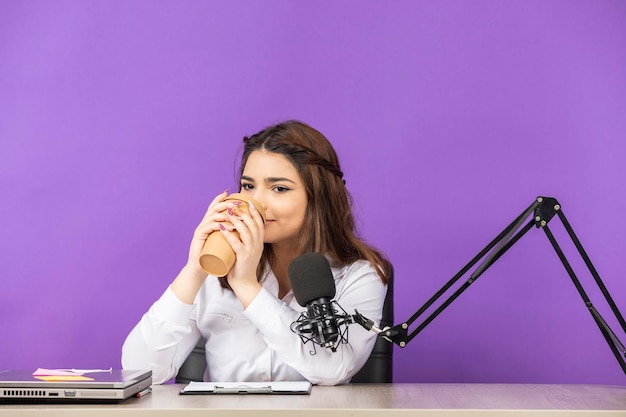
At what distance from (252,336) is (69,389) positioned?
68 centimetres

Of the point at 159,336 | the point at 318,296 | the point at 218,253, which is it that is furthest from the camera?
the point at 159,336

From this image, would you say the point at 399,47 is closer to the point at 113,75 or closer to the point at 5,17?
the point at 113,75

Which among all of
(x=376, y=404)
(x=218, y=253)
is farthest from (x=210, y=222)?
(x=376, y=404)

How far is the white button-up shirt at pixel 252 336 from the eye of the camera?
1.93 m

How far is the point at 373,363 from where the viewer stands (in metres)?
2.23

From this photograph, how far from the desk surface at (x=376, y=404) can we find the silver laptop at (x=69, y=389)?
0.02m

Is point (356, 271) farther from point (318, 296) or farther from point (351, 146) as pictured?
point (351, 146)

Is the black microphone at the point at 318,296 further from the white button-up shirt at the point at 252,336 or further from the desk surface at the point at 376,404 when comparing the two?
the white button-up shirt at the point at 252,336

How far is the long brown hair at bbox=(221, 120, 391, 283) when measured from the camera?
2268 millimetres

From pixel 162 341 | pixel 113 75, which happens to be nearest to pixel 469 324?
pixel 162 341

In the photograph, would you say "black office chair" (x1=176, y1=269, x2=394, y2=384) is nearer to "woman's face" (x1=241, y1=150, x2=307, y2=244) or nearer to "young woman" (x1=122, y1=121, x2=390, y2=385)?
"young woman" (x1=122, y1=121, x2=390, y2=385)

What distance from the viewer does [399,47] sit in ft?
10.1

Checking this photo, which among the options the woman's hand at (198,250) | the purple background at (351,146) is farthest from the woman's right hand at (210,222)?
the purple background at (351,146)

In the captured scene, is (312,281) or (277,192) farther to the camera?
(277,192)
